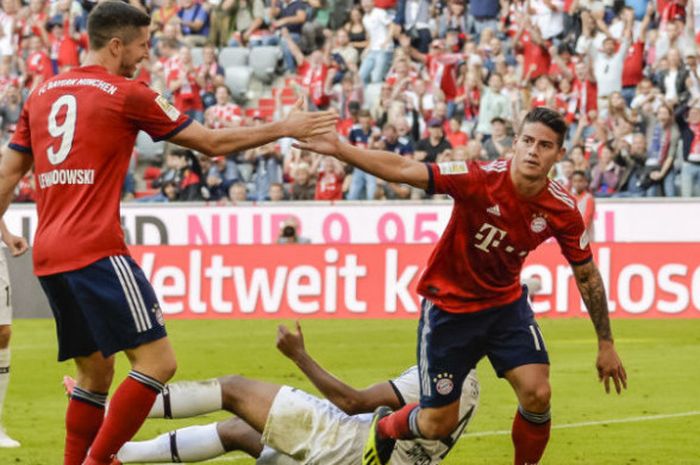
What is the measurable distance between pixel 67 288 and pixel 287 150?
16605mm

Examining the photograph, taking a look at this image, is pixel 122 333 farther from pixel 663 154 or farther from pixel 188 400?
pixel 663 154

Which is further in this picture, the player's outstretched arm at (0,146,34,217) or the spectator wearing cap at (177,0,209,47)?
the spectator wearing cap at (177,0,209,47)

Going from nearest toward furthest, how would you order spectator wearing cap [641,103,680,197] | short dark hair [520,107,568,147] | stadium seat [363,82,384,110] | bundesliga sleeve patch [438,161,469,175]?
bundesliga sleeve patch [438,161,469,175] → short dark hair [520,107,568,147] → spectator wearing cap [641,103,680,197] → stadium seat [363,82,384,110]

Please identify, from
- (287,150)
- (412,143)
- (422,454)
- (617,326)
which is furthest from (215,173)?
(422,454)

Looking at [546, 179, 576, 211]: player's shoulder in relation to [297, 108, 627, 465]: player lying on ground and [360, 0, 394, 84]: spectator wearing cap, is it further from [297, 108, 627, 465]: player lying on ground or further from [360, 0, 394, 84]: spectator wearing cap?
[360, 0, 394, 84]: spectator wearing cap

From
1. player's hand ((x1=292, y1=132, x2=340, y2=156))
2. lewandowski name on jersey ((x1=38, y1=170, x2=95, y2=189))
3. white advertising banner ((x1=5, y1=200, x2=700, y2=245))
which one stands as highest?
player's hand ((x1=292, y1=132, x2=340, y2=156))

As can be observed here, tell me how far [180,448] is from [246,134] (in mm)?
1697

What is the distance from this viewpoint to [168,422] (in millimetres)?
→ 11555

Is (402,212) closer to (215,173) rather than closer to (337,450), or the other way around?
(215,173)

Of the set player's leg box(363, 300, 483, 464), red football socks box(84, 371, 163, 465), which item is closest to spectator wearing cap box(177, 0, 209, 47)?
player's leg box(363, 300, 483, 464)

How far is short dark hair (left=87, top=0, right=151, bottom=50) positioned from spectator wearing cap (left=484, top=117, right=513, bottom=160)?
14.9m

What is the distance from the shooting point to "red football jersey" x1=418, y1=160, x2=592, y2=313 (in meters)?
7.98

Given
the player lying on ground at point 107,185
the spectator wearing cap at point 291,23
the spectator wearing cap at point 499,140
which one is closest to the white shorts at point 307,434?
the player lying on ground at point 107,185

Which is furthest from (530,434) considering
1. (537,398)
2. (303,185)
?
(303,185)
